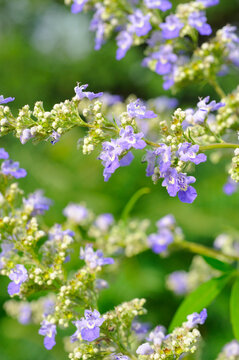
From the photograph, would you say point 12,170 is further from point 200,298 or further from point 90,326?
point 200,298

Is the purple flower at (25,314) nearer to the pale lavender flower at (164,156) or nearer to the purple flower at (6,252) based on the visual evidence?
the purple flower at (6,252)

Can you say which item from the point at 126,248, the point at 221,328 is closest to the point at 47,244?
the point at 126,248

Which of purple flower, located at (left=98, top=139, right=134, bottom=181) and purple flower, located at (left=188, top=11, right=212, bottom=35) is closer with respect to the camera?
purple flower, located at (left=98, top=139, right=134, bottom=181)

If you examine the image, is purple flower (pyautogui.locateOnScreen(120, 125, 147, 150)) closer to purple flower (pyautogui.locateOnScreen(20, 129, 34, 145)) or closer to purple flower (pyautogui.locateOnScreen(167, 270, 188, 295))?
purple flower (pyautogui.locateOnScreen(20, 129, 34, 145))

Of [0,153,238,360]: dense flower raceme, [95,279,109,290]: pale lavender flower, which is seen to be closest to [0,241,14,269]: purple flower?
[0,153,238,360]: dense flower raceme

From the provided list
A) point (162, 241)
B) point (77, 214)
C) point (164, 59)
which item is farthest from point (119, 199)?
A: point (164, 59)

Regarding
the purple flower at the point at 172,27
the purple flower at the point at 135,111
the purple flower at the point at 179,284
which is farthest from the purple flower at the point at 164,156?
the purple flower at the point at 179,284
